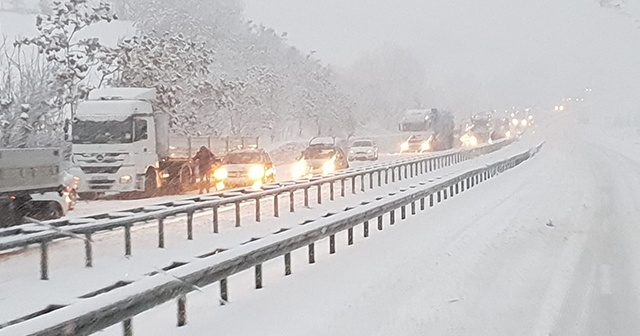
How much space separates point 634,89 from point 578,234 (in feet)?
369

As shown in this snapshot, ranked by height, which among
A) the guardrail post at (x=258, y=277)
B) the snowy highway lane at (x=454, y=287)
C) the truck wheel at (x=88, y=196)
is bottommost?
the truck wheel at (x=88, y=196)

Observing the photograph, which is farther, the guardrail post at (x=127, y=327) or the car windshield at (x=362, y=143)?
the car windshield at (x=362, y=143)

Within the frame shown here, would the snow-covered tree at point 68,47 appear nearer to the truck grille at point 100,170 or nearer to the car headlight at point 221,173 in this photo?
Answer: the car headlight at point 221,173

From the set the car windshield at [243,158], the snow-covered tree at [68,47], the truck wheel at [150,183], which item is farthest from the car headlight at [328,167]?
the snow-covered tree at [68,47]

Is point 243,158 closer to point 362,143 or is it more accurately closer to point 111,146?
point 111,146

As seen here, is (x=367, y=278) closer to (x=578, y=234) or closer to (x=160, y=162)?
(x=578, y=234)

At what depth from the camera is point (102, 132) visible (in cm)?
2795

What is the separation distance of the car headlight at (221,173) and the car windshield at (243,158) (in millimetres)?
624

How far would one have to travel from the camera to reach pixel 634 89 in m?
119

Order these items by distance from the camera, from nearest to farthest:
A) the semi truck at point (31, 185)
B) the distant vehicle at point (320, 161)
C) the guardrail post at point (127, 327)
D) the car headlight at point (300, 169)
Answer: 1. the guardrail post at point (127, 327)
2. the semi truck at point (31, 185)
3. the distant vehicle at point (320, 161)
4. the car headlight at point (300, 169)

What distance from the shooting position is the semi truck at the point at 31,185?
16234 millimetres

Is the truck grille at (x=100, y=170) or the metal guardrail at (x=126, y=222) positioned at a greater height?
the truck grille at (x=100, y=170)

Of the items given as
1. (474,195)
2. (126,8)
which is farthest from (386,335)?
(126,8)

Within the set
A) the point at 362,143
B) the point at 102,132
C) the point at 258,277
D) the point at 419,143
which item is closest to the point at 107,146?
the point at 102,132
